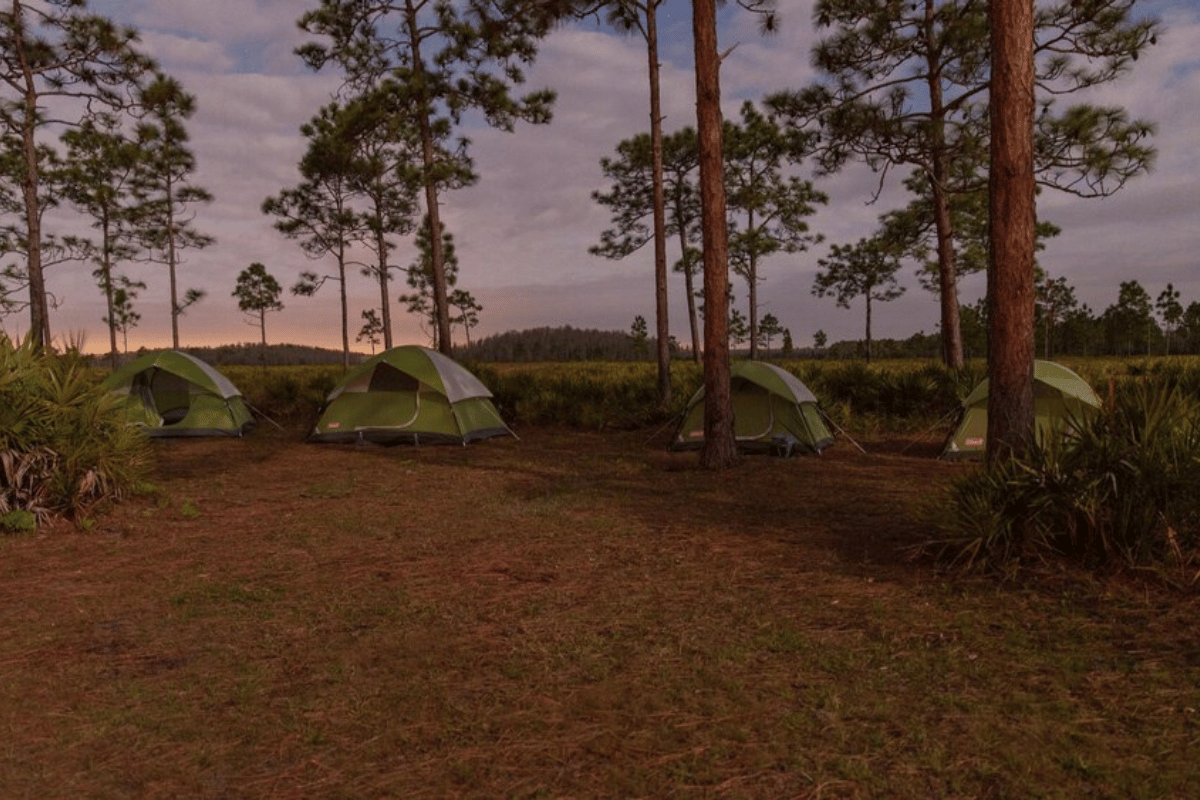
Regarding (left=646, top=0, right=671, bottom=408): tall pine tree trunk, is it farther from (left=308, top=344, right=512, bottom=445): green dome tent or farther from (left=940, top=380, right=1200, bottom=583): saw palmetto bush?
(left=940, top=380, right=1200, bottom=583): saw palmetto bush

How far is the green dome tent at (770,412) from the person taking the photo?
12430 mm

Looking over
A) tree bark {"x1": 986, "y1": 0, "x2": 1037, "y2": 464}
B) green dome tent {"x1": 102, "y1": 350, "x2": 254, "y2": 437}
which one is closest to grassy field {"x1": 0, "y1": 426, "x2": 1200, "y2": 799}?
tree bark {"x1": 986, "y1": 0, "x2": 1037, "y2": 464}

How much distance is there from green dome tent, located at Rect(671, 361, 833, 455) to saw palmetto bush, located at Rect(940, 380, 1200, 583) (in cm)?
Result: 650

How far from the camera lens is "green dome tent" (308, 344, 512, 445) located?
14062 mm

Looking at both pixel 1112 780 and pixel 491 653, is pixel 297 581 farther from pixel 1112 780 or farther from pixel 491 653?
pixel 1112 780

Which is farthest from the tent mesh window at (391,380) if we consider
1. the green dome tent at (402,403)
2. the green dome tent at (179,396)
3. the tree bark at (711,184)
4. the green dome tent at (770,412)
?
the tree bark at (711,184)

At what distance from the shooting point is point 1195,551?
5199 millimetres

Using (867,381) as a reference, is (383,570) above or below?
below

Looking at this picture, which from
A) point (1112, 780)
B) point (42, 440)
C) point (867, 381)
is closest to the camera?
point (1112, 780)

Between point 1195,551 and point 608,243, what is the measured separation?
93.6ft

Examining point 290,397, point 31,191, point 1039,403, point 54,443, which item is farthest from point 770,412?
point 31,191

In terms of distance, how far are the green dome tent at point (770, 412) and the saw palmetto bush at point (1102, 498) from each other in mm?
6496

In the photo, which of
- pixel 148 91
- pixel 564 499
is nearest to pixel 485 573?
pixel 564 499

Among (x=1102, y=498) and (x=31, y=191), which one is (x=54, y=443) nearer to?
(x=1102, y=498)
